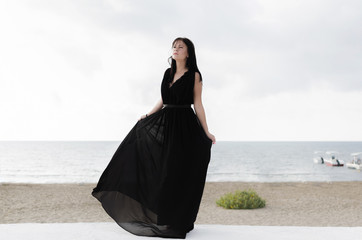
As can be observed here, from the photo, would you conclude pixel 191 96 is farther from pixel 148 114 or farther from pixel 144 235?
pixel 144 235

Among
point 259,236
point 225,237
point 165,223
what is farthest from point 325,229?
point 165,223

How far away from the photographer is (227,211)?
48.9 ft

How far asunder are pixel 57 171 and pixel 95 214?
24749 millimetres

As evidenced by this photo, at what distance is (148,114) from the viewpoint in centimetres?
365

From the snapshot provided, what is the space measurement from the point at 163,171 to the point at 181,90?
31.4 inches

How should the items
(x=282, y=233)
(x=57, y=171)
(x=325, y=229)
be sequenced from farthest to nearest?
(x=57, y=171) → (x=325, y=229) → (x=282, y=233)

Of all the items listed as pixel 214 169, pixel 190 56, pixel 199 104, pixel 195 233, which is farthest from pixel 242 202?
pixel 214 169

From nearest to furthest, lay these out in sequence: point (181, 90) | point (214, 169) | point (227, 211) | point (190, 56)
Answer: point (181, 90) < point (190, 56) < point (227, 211) < point (214, 169)

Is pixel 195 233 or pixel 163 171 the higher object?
pixel 163 171

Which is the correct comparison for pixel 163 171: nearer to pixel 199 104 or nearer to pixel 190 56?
pixel 199 104

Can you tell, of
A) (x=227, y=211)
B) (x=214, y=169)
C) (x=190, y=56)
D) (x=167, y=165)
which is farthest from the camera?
(x=214, y=169)

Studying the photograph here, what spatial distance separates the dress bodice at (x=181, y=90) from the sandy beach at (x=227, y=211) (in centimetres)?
983

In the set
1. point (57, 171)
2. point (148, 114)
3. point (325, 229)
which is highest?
point (148, 114)

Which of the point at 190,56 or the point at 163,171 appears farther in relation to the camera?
the point at 190,56
